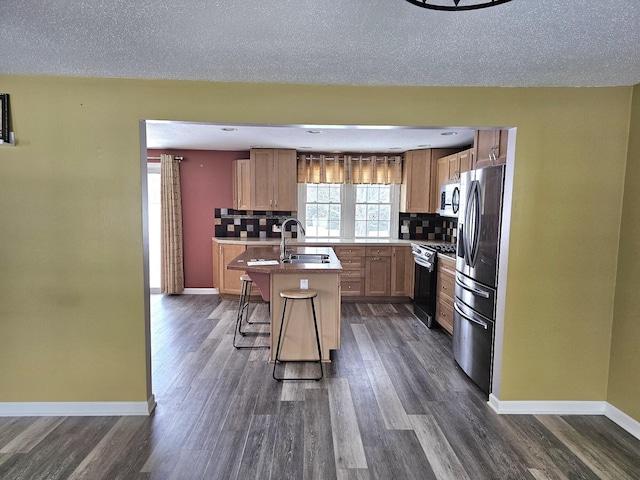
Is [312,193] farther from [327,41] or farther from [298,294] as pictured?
[327,41]

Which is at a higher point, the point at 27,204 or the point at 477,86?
the point at 477,86

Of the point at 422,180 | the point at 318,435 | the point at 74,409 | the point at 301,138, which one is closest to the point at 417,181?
the point at 422,180

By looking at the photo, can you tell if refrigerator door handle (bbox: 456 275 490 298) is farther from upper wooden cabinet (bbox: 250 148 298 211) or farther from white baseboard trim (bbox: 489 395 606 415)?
upper wooden cabinet (bbox: 250 148 298 211)

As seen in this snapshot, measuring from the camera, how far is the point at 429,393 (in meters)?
2.86

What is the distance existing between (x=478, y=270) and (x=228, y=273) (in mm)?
3730

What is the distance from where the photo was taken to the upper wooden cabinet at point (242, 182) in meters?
5.60

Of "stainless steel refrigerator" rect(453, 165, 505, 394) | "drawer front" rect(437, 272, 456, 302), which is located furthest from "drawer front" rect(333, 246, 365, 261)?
"stainless steel refrigerator" rect(453, 165, 505, 394)

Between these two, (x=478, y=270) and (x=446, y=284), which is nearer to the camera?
(x=478, y=270)

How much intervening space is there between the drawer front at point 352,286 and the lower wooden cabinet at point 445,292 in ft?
4.47

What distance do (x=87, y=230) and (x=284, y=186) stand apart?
3378mm

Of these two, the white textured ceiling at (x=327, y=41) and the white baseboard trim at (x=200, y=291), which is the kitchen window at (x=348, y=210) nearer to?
the white baseboard trim at (x=200, y=291)

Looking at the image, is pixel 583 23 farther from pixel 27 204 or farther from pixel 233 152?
pixel 233 152

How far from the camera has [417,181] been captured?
544 cm

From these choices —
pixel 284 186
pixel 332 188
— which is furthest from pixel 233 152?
pixel 332 188
